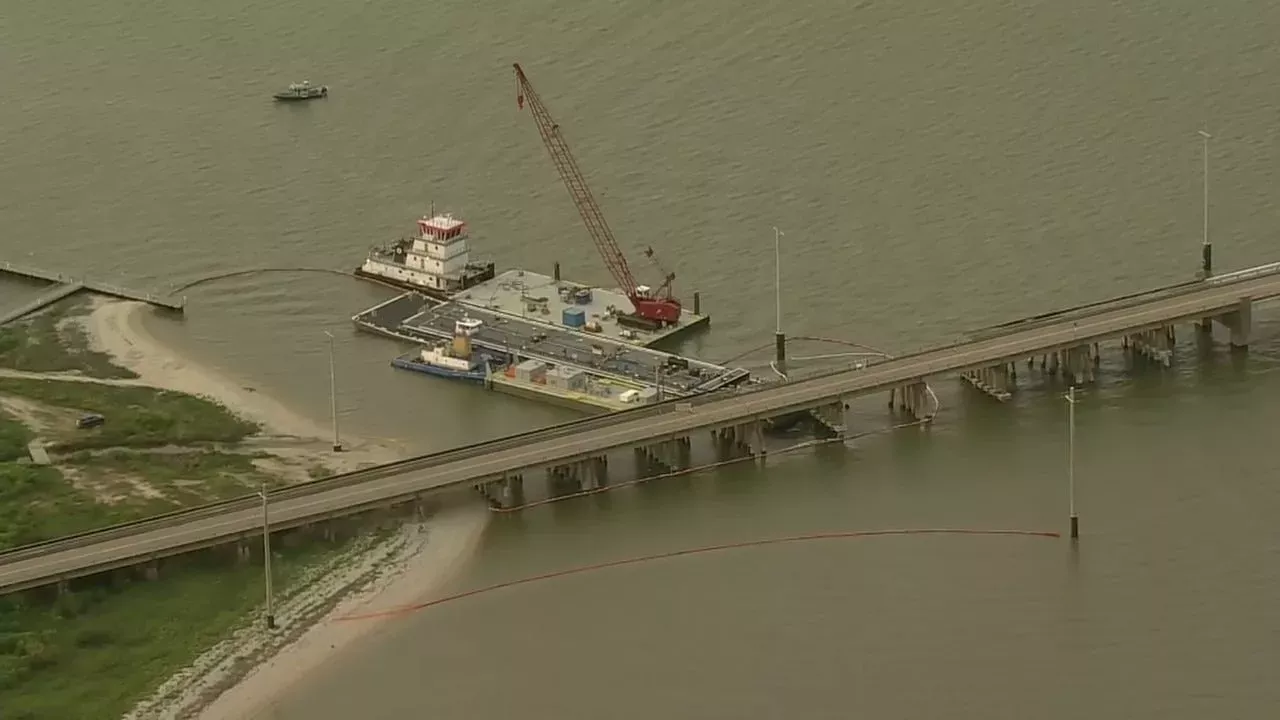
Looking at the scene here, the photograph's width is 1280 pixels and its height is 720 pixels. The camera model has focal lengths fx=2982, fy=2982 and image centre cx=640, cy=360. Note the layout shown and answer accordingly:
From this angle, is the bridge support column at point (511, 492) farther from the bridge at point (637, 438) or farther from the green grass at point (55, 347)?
→ the green grass at point (55, 347)

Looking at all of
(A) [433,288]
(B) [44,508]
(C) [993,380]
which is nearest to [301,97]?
(A) [433,288]

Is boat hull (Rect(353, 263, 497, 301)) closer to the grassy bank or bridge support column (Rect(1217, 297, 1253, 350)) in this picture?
the grassy bank

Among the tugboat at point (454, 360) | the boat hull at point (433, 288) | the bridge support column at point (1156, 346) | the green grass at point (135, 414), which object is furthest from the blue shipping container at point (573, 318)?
the bridge support column at point (1156, 346)

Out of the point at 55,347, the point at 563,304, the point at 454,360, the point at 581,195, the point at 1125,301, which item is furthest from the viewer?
the point at 581,195

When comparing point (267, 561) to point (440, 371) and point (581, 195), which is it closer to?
point (440, 371)

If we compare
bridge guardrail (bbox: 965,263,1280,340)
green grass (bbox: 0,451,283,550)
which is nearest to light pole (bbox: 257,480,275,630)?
green grass (bbox: 0,451,283,550)

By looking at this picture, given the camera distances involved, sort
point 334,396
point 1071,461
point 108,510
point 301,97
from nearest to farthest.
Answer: point 1071,461 < point 108,510 < point 334,396 < point 301,97

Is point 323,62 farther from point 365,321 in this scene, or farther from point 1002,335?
point 1002,335
